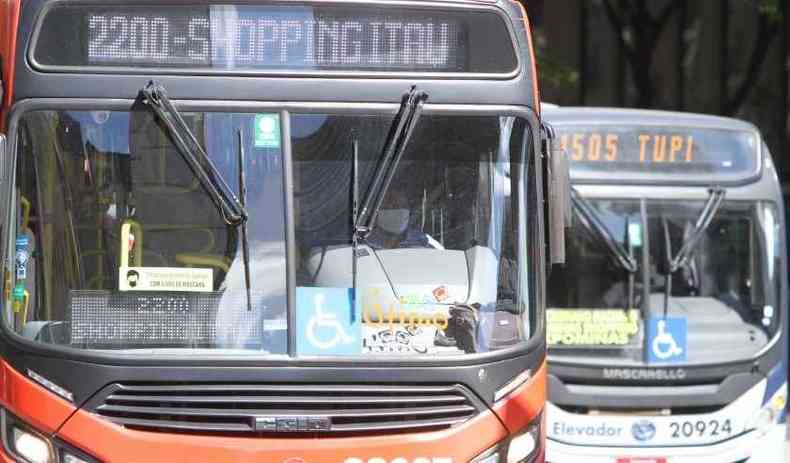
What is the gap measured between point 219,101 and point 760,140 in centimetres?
447

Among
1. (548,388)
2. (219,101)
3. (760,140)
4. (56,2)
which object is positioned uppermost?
(56,2)

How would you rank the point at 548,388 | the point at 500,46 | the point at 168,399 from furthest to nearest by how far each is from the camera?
the point at 548,388, the point at 500,46, the point at 168,399

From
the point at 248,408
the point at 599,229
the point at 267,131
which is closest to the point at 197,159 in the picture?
the point at 267,131

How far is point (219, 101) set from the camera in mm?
5590

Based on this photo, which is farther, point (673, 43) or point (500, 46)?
point (673, 43)

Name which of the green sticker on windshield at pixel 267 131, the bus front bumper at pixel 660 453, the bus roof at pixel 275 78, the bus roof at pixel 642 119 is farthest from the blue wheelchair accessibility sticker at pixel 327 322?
the bus roof at pixel 642 119

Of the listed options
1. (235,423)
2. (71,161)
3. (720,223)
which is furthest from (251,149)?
(720,223)

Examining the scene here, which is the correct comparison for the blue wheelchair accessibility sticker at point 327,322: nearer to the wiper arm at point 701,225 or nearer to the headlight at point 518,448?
the headlight at point 518,448

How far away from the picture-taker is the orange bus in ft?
17.5

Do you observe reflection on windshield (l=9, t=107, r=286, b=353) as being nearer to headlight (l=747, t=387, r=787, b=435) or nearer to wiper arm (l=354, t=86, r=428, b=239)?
wiper arm (l=354, t=86, r=428, b=239)

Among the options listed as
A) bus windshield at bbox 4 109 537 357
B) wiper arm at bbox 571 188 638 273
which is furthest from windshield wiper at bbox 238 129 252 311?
wiper arm at bbox 571 188 638 273

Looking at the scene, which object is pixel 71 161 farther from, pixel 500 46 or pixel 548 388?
pixel 548 388

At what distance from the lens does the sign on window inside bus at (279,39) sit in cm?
564

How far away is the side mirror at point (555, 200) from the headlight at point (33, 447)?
2.12 metres
